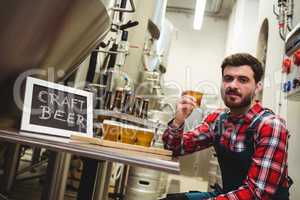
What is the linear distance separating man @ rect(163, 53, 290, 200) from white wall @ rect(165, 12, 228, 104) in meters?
4.37

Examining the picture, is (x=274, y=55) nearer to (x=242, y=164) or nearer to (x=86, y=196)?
(x=242, y=164)

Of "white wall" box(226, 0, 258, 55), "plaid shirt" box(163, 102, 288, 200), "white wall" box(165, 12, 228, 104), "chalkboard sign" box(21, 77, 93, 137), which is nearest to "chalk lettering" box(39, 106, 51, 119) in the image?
"chalkboard sign" box(21, 77, 93, 137)

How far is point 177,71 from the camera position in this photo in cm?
594

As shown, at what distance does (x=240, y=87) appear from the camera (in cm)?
134

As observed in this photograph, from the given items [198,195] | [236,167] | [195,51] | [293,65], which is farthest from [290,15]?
[195,51]

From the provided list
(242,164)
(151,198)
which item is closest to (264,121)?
(242,164)

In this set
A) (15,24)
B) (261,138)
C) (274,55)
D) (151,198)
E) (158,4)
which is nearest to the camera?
(15,24)

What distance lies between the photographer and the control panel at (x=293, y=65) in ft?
4.49

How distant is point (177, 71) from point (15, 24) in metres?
5.06

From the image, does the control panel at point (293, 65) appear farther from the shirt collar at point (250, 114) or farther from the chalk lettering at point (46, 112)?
the chalk lettering at point (46, 112)

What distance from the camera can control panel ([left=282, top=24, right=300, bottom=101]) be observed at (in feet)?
4.49

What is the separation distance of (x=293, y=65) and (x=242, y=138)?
54 centimetres

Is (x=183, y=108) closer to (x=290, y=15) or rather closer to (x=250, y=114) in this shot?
(x=250, y=114)

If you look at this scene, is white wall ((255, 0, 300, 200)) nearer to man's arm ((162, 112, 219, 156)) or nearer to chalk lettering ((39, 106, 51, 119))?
man's arm ((162, 112, 219, 156))
